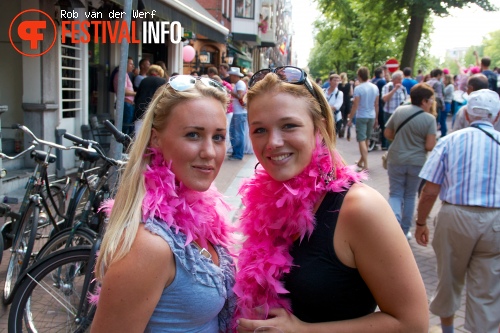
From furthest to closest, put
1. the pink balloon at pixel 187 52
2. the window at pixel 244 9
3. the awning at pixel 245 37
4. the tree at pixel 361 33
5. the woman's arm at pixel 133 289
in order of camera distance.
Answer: the window at pixel 244 9 < the awning at pixel 245 37 < the tree at pixel 361 33 < the pink balloon at pixel 187 52 < the woman's arm at pixel 133 289

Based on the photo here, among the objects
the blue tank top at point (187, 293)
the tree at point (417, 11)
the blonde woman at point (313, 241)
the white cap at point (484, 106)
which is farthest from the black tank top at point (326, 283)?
the tree at point (417, 11)

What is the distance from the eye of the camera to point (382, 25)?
25.5 m

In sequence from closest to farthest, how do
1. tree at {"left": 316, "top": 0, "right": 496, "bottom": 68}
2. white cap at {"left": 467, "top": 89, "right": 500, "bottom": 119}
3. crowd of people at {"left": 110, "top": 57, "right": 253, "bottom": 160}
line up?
white cap at {"left": 467, "top": 89, "right": 500, "bottom": 119}, crowd of people at {"left": 110, "top": 57, "right": 253, "bottom": 160}, tree at {"left": 316, "top": 0, "right": 496, "bottom": 68}

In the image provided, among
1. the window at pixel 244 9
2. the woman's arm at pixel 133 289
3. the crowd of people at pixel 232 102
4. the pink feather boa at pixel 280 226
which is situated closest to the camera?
the woman's arm at pixel 133 289

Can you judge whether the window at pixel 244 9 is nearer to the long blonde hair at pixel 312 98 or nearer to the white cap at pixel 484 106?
the white cap at pixel 484 106

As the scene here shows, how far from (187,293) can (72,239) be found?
91.1 inches

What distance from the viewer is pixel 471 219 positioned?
3.36 metres

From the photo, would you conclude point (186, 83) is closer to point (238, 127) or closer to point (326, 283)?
point (326, 283)

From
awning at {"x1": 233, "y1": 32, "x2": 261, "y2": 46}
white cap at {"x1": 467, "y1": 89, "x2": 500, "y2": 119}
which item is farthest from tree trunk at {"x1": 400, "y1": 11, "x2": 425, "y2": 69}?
white cap at {"x1": 467, "y1": 89, "x2": 500, "y2": 119}

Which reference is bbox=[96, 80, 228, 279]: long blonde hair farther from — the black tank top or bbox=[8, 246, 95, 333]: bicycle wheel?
bbox=[8, 246, 95, 333]: bicycle wheel

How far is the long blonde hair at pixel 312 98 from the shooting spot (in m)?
1.79

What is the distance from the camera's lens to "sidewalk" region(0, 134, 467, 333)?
4.06 meters

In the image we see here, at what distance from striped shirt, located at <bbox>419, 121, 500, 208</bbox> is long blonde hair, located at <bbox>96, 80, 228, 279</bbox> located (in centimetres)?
226

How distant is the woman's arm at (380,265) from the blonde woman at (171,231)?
0.41m
